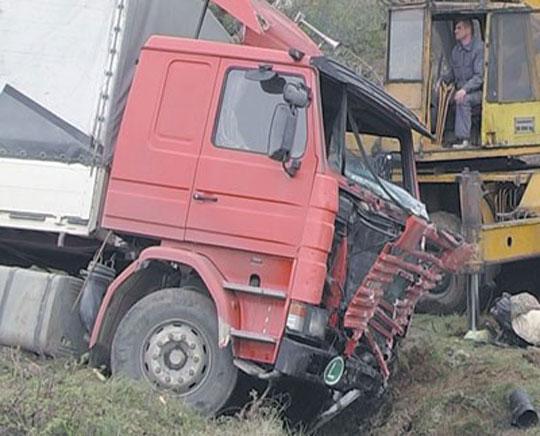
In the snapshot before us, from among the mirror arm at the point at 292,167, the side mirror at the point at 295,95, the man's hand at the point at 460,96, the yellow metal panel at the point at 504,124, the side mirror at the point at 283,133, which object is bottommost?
the mirror arm at the point at 292,167

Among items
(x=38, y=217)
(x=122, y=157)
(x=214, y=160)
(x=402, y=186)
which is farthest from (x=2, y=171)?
(x=402, y=186)

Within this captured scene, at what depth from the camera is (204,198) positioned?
775cm

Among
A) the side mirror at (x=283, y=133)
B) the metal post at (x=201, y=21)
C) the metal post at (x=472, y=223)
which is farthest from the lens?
the metal post at (x=472, y=223)

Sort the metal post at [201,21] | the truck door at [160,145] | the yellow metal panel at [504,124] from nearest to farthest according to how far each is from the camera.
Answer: the truck door at [160,145], the metal post at [201,21], the yellow metal panel at [504,124]

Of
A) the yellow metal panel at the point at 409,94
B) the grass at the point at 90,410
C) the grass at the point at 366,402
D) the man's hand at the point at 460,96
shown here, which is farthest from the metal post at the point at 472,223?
the grass at the point at 90,410

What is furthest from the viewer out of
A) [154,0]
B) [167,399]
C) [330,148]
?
[154,0]

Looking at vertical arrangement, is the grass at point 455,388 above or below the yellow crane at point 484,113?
below

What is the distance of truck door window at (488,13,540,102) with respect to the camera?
1298 cm

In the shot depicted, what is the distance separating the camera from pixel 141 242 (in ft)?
26.7

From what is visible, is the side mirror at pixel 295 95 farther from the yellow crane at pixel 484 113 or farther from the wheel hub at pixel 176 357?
the yellow crane at pixel 484 113

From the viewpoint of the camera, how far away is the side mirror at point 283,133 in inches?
295

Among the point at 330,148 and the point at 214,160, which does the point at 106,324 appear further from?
the point at 330,148

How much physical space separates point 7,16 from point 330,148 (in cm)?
276

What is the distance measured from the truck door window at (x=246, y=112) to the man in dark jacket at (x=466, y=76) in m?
5.78
